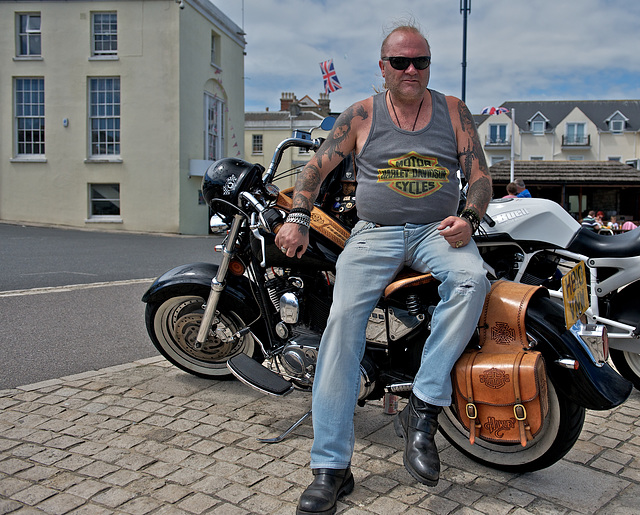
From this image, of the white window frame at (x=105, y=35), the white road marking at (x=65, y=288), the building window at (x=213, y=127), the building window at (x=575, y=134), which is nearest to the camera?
the white road marking at (x=65, y=288)

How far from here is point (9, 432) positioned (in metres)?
3.23

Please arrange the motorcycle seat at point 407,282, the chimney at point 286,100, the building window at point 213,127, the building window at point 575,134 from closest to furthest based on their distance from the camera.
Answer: the motorcycle seat at point 407,282
the building window at point 213,127
the chimney at point 286,100
the building window at point 575,134

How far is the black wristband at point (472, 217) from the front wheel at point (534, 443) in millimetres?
739

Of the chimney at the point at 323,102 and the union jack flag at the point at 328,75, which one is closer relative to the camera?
the union jack flag at the point at 328,75

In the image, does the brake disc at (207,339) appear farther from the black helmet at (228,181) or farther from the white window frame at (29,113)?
the white window frame at (29,113)

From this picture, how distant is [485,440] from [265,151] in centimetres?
4327

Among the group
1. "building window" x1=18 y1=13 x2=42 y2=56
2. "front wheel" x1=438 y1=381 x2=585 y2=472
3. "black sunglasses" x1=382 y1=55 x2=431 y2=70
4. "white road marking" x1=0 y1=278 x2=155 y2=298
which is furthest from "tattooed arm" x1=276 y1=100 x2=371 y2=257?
"building window" x1=18 y1=13 x2=42 y2=56

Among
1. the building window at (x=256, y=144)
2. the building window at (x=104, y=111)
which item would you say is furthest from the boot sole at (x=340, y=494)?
the building window at (x=256, y=144)

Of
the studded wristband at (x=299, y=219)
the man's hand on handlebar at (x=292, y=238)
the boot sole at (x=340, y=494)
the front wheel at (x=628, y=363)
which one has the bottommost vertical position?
the boot sole at (x=340, y=494)

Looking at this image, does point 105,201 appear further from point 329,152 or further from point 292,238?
point 292,238

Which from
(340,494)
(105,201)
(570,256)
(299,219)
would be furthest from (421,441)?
(105,201)

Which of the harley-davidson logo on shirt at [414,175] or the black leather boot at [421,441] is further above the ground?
the harley-davidson logo on shirt at [414,175]

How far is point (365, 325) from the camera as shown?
106 inches

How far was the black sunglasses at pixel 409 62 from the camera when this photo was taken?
287 cm
